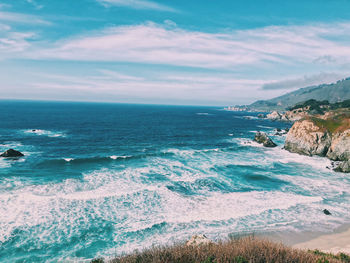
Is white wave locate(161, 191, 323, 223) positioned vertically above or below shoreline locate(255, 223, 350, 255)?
above

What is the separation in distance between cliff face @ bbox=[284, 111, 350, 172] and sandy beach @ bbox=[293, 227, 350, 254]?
1410 inches

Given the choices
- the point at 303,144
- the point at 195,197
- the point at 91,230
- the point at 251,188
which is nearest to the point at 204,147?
the point at 303,144

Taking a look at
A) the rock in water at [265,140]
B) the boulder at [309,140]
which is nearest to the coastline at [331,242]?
the boulder at [309,140]

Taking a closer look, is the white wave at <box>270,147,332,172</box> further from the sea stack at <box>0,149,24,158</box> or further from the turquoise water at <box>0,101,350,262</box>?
the sea stack at <box>0,149,24,158</box>

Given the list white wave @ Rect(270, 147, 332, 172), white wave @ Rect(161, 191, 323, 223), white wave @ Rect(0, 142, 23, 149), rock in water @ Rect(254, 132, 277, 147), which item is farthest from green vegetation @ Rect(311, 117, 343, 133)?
white wave @ Rect(0, 142, 23, 149)

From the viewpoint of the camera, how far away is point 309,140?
58875mm

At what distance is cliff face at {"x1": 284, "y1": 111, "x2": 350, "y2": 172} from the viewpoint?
5201 cm

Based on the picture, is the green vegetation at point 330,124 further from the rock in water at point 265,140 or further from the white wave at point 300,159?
the rock in water at point 265,140

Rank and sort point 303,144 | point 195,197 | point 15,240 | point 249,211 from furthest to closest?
1. point 303,144
2. point 195,197
3. point 249,211
4. point 15,240

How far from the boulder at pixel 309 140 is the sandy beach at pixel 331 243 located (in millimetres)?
39398

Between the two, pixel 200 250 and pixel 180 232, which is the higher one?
pixel 200 250

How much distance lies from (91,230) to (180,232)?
8685 mm

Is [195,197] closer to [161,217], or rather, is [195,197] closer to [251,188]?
[161,217]

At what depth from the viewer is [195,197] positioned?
3058 centimetres
